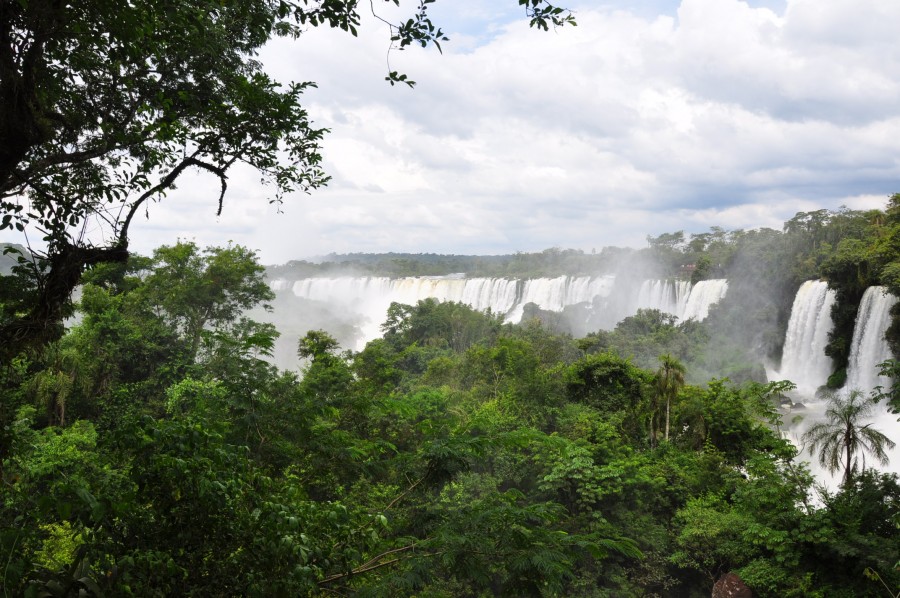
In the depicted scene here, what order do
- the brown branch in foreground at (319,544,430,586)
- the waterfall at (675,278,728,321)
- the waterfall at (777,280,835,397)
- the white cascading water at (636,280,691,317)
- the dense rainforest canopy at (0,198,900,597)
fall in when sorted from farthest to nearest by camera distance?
the white cascading water at (636,280,691,317), the waterfall at (675,278,728,321), the waterfall at (777,280,835,397), the brown branch in foreground at (319,544,430,586), the dense rainforest canopy at (0,198,900,597)

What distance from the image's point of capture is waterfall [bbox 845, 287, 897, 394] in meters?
19.0

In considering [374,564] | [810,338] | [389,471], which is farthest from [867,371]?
[374,564]

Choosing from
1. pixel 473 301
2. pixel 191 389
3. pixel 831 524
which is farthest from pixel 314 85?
pixel 473 301

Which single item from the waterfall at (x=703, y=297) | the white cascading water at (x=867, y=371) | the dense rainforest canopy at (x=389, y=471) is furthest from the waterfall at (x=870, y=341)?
the waterfall at (x=703, y=297)

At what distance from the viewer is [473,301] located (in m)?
46.2

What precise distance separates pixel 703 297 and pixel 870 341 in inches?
622

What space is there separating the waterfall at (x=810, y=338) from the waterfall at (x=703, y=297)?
27.5ft

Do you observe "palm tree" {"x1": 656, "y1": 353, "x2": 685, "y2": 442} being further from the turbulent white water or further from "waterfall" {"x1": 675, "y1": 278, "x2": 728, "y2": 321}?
the turbulent white water

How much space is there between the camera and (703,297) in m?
35.1

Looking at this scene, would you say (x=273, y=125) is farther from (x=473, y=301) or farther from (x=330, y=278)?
(x=330, y=278)

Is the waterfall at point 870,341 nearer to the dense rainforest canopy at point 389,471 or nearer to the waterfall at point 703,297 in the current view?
the dense rainforest canopy at point 389,471

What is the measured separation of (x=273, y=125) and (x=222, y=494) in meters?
2.35

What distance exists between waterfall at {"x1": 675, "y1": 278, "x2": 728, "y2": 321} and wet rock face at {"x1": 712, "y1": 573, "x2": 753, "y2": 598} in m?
25.9

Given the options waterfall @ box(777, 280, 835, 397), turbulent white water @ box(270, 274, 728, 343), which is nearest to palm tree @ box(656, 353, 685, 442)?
waterfall @ box(777, 280, 835, 397)
